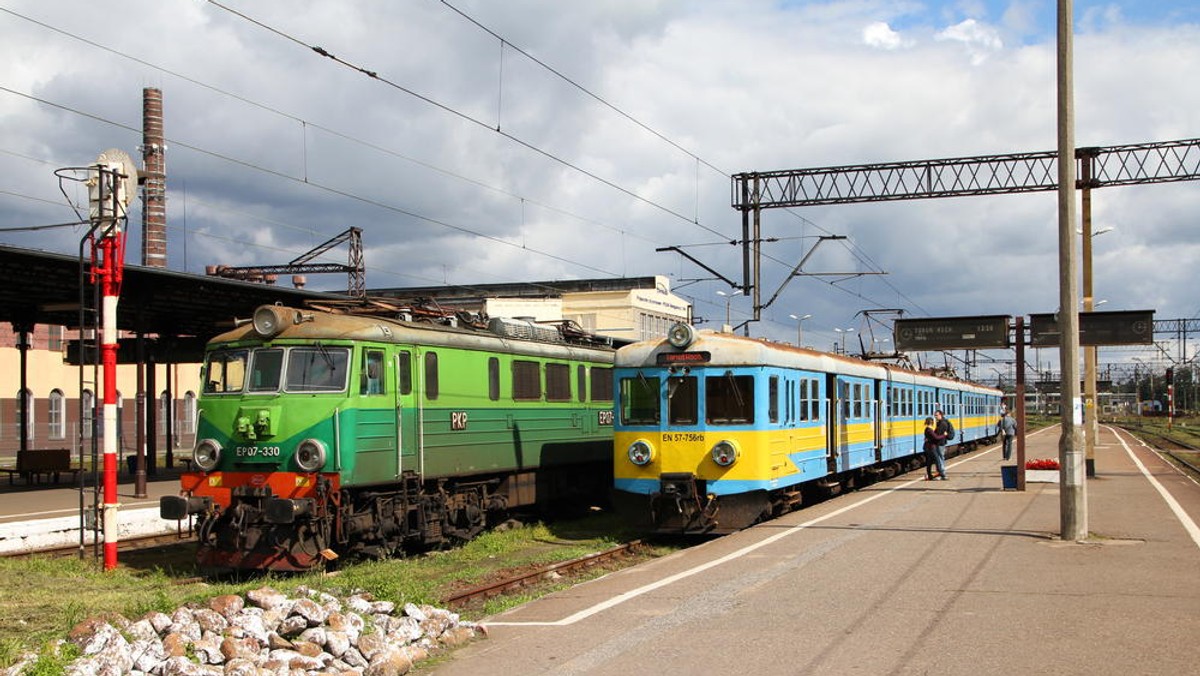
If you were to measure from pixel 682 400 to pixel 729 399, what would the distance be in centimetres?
70

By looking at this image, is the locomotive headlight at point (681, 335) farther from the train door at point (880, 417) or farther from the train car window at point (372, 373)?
the train door at point (880, 417)

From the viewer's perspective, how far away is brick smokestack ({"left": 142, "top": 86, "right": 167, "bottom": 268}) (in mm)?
52125

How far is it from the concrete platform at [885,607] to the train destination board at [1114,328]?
6.09 meters

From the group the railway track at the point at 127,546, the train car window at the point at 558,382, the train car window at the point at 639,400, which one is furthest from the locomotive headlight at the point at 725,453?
the railway track at the point at 127,546

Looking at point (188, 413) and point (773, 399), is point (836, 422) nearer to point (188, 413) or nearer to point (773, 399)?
point (773, 399)

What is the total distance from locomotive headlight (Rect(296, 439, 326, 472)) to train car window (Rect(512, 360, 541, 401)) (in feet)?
15.5

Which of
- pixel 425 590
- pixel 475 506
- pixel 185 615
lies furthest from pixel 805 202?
pixel 185 615

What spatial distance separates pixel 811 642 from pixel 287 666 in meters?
3.94

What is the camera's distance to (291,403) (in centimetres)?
1326

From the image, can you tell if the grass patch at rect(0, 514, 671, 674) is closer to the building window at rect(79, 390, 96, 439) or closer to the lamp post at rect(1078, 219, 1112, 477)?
the building window at rect(79, 390, 96, 439)

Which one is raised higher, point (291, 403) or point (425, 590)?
point (291, 403)

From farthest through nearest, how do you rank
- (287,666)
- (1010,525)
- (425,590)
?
1. (1010,525)
2. (425,590)
3. (287,666)

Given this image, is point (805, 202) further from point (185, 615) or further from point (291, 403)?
point (185, 615)

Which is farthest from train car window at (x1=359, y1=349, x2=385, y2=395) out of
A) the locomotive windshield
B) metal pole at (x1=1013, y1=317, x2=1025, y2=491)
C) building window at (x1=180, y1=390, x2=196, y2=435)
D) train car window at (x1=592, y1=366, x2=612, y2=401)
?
building window at (x1=180, y1=390, x2=196, y2=435)
